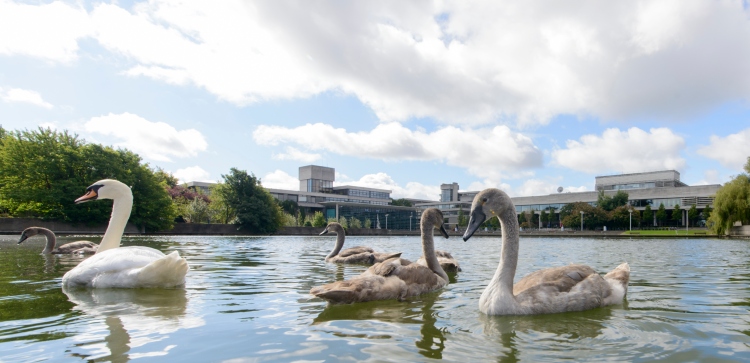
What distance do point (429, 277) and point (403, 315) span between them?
2273mm

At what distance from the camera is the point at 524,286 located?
6312 millimetres

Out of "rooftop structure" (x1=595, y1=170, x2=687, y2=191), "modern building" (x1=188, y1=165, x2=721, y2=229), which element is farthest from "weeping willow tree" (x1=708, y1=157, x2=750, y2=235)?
"rooftop structure" (x1=595, y1=170, x2=687, y2=191)

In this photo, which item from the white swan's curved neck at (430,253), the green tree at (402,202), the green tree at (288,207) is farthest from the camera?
the green tree at (402,202)

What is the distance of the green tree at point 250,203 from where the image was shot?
69562 mm

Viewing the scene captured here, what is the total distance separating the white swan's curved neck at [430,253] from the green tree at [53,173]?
153 feet

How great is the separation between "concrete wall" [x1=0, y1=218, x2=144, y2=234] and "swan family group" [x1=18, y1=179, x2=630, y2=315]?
4267 cm

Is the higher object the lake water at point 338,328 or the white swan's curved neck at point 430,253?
the white swan's curved neck at point 430,253

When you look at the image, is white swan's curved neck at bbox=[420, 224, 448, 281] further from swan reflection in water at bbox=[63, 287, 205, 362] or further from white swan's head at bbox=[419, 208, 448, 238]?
swan reflection in water at bbox=[63, 287, 205, 362]

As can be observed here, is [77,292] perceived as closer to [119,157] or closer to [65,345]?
[65,345]

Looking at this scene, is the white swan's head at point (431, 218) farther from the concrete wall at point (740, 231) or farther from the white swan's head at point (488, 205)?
the concrete wall at point (740, 231)

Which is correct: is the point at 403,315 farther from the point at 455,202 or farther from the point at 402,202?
the point at 402,202

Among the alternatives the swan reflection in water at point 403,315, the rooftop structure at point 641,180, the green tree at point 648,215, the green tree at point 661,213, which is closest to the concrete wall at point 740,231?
the green tree at point 661,213

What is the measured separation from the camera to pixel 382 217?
12169cm

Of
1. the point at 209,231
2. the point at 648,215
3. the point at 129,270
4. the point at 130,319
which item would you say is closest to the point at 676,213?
the point at 648,215
